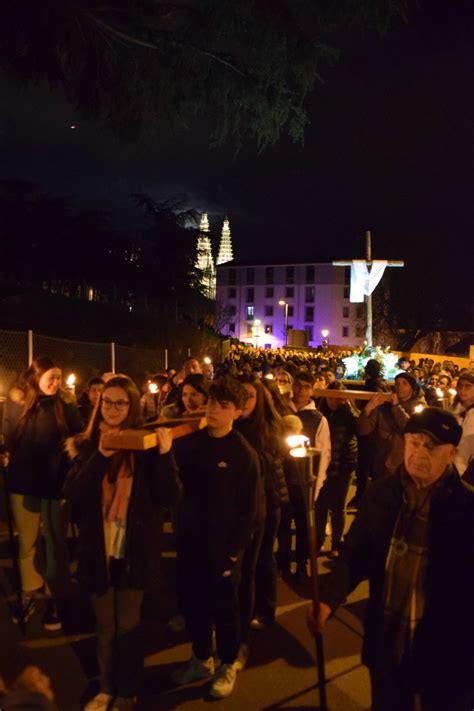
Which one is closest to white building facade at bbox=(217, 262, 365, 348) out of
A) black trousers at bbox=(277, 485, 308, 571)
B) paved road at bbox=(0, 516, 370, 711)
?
black trousers at bbox=(277, 485, 308, 571)

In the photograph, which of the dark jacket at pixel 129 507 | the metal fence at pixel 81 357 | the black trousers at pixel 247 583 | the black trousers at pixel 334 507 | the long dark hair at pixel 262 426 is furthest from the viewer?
the metal fence at pixel 81 357

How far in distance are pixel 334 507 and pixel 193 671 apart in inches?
117

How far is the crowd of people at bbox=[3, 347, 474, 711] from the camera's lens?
A: 242cm

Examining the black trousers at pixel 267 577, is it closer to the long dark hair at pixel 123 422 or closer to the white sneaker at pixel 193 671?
the white sneaker at pixel 193 671

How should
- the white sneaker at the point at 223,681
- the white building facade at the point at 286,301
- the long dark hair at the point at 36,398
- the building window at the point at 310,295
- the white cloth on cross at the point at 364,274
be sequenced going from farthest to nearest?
the building window at the point at 310,295, the white building facade at the point at 286,301, the white cloth on cross at the point at 364,274, the long dark hair at the point at 36,398, the white sneaker at the point at 223,681

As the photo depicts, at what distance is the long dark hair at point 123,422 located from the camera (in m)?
3.40

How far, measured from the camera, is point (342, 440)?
251 inches

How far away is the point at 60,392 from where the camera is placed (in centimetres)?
489

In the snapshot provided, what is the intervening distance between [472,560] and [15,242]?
46560mm

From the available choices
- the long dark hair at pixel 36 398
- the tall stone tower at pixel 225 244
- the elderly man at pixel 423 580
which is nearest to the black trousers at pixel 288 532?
the long dark hair at pixel 36 398

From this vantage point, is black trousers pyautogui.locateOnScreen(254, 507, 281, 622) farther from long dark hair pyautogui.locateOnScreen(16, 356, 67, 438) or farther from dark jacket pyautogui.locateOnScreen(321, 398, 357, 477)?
long dark hair pyautogui.locateOnScreen(16, 356, 67, 438)

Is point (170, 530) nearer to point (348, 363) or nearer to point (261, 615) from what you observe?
point (261, 615)

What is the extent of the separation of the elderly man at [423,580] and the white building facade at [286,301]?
7735cm

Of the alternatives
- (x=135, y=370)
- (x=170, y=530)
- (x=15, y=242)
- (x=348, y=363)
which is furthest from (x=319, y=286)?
(x=170, y=530)
